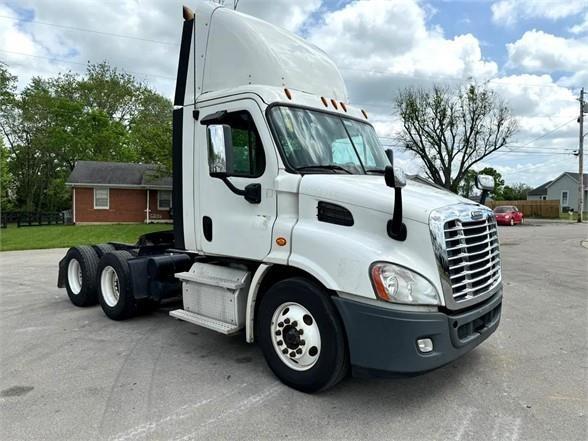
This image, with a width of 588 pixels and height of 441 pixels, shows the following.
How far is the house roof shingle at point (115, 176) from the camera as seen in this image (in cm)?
2858

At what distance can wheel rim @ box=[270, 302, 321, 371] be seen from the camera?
3.68m

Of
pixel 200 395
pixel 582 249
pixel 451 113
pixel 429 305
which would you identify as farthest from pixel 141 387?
pixel 451 113

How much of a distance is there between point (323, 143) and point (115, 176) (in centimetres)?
2816

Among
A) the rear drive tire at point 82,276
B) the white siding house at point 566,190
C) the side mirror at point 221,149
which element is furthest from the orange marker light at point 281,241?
the white siding house at point 566,190

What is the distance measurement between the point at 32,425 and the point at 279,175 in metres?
2.74

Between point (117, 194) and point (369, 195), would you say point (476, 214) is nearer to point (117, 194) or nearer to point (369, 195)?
point (369, 195)

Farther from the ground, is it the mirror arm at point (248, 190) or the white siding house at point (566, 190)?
the white siding house at point (566, 190)

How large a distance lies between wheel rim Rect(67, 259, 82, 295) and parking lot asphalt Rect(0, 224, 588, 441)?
102cm

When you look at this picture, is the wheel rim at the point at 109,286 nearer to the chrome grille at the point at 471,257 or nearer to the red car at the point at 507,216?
the chrome grille at the point at 471,257

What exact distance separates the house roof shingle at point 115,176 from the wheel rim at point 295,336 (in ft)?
83.9

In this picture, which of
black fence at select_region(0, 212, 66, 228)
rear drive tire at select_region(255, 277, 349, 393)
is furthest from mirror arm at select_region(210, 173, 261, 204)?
black fence at select_region(0, 212, 66, 228)

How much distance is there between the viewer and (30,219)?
99.1 feet

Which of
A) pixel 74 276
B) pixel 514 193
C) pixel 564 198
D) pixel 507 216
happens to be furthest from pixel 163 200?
pixel 514 193

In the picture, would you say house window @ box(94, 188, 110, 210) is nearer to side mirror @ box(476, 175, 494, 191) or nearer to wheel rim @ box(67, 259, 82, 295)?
wheel rim @ box(67, 259, 82, 295)
